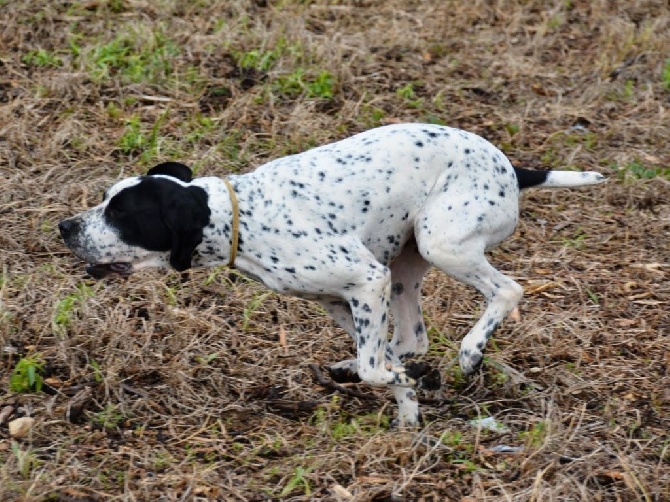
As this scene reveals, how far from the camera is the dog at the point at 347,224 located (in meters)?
4.98

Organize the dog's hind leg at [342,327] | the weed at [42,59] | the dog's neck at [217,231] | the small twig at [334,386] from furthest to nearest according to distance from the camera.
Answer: the weed at [42,59] → the small twig at [334,386] → the dog's hind leg at [342,327] → the dog's neck at [217,231]

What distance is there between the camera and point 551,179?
5.52 meters

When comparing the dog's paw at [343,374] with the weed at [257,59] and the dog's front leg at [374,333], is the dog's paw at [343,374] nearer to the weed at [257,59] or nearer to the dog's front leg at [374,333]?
the dog's front leg at [374,333]

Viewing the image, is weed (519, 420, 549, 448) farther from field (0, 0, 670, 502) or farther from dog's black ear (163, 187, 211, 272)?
dog's black ear (163, 187, 211, 272)

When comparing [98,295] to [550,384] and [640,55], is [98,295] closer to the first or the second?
[550,384]

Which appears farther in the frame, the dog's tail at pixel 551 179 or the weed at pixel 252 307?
the weed at pixel 252 307

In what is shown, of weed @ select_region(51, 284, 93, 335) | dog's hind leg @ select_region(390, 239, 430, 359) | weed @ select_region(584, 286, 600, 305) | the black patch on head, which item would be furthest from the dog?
weed @ select_region(584, 286, 600, 305)

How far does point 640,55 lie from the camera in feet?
30.6

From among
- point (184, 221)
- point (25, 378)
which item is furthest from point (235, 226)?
point (25, 378)

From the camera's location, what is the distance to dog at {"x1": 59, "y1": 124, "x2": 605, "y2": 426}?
4.98m

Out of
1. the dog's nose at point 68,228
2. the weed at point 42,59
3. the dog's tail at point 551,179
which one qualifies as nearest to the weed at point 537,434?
the dog's tail at point 551,179

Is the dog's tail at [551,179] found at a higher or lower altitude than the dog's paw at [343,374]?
higher

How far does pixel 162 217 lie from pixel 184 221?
10 cm

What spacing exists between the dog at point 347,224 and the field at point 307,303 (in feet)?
1.48
